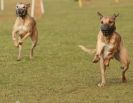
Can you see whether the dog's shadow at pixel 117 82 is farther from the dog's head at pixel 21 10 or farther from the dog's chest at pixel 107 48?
the dog's head at pixel 21 10

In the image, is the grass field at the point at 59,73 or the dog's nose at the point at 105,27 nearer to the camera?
the grass field at the point at 59,73

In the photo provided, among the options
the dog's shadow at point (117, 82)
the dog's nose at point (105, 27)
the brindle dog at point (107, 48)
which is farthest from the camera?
the dog's shadow at point (117, 82)

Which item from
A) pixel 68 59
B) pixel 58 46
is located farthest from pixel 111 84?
pixel 58 46

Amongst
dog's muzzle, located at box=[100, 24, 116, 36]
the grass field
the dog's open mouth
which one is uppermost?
dog's muzzle, located at box=[100, 24, 116, 36]

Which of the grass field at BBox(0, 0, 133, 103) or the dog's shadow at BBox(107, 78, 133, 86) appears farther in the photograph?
the dog's shadow at BBox(107, 78, 133, 86)

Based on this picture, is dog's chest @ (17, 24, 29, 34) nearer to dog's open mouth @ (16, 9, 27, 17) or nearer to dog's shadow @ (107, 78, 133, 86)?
dog's open mouth @ (16, 9, 27, 17)

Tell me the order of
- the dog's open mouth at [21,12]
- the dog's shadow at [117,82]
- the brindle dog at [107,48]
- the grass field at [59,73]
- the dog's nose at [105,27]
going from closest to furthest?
the grass field at [59,73]
the dog's nose at [105,27]
the brindle dog at [107,48]
the dog's shadow at [117,82]
the dog's open mouth at [21,12]

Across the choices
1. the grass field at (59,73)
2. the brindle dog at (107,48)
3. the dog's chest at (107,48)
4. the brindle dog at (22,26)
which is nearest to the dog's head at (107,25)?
the brindle dog at (107,48)

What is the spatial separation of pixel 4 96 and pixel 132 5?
97.1 feet

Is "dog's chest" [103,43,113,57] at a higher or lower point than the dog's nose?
lower

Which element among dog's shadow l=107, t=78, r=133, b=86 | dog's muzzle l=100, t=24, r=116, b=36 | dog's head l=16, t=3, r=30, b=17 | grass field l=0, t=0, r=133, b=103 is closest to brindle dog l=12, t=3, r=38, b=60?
dog's head l=16, t=3, r=30, b=17

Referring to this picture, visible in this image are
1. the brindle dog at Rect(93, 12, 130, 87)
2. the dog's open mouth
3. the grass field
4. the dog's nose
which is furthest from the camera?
the dog's open mouth

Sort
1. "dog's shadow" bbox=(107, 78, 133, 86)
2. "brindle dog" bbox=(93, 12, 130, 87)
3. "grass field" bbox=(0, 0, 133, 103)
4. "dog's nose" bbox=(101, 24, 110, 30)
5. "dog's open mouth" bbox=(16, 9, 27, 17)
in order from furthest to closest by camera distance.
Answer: "dog's open mouth" bbox=(16, 9, 27, 17) < "dog's shadow" bbox=(107, 78, 133, 86) < "brindle dog" bbox=(93, 12, 130, 87) < "dog's nose" bbox=(101, 24, 110, 30) < "grass field" bbox=(0, 0, 133, 103)

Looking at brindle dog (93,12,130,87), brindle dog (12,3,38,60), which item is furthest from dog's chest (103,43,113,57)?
brindle dog (12,3,38,60)
